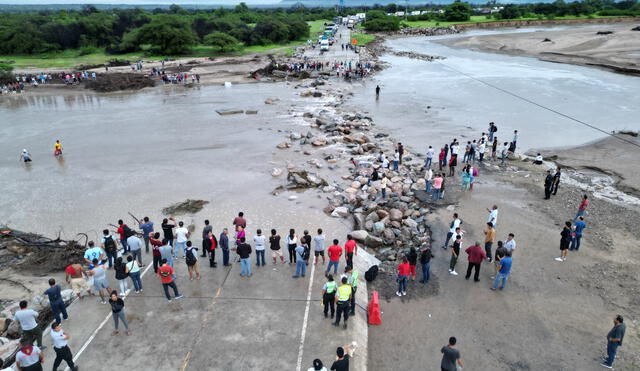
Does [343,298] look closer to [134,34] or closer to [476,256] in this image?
[476,256]

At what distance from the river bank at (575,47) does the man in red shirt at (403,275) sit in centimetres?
5121

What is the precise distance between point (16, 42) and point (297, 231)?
2939 inches

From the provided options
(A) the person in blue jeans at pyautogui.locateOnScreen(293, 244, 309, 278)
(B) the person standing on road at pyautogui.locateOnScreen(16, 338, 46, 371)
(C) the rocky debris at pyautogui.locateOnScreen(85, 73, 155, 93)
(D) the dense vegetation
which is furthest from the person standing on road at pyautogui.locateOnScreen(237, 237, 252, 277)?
(D) the dense vegetation

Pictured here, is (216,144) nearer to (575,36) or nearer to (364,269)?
(364,269)

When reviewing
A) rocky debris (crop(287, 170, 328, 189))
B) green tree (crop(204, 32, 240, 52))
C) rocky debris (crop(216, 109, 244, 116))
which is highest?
green tree (crop(204, 32, 240, 52))

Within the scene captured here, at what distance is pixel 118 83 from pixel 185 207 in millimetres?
34394

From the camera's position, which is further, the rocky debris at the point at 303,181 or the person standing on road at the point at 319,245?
the rocky debris at the point at 303,181

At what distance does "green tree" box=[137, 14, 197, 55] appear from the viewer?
6425 cm

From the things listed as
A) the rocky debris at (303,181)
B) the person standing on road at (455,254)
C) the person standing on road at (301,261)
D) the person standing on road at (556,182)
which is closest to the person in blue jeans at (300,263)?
the person standing on road at (301,261)

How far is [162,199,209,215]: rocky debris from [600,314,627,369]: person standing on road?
47.0ft

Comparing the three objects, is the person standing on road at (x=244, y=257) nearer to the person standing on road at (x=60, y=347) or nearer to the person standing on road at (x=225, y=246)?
the person standing on road at (x=225, y=246)

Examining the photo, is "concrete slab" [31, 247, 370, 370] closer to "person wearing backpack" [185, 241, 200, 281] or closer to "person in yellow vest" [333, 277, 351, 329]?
"person wearing backpack" [185, 241, 200, 281]

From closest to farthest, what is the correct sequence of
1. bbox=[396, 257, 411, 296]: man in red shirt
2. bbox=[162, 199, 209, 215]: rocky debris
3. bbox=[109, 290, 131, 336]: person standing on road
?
bbox=[109, 290, 131, 336]: person standing on road
bbox=[396, 257, 411, 296]: man in red shirt
bbox=[162, 199, 209, 215]: rocky debris

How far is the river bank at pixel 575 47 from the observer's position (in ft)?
176
